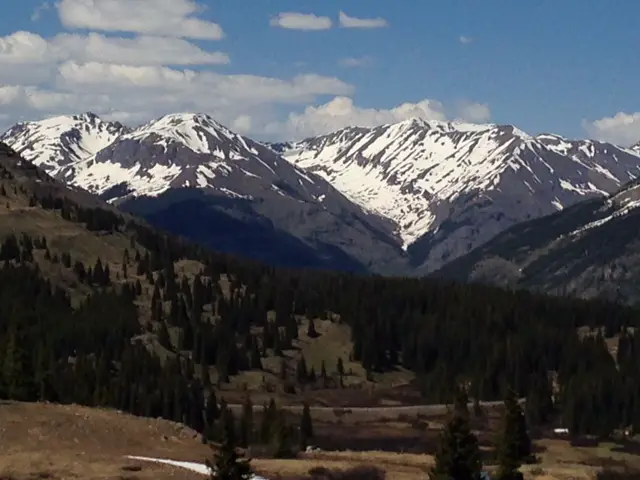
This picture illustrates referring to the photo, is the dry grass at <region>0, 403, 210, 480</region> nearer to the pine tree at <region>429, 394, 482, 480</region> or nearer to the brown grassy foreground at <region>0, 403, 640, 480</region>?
the brown grassy foreground at <region>0, 403, 640, 480</region>

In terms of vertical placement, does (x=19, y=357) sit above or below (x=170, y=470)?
above

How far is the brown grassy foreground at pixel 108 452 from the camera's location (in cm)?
6278

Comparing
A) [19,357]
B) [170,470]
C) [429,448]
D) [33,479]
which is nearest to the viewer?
[33,479]

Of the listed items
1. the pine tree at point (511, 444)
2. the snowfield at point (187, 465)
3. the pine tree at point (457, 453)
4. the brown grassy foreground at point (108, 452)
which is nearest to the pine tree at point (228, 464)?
the brown grassy foreground at point (108, 452)

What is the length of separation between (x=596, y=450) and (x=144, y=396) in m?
79.0

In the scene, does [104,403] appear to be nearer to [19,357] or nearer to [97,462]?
[19,357]

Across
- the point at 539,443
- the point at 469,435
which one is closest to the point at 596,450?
the point at 539,443

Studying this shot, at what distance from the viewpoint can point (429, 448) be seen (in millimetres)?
162625

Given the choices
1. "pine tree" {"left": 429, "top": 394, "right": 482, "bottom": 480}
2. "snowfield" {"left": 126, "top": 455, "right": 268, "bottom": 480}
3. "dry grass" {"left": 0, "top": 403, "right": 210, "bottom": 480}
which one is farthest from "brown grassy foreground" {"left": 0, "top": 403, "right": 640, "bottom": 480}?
"pine tree" {"left": 429, "top": 394, "right": 482, "bottom": 480}

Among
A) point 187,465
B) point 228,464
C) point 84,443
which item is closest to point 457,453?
point 187,465

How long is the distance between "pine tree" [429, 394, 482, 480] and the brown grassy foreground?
8.95 metres

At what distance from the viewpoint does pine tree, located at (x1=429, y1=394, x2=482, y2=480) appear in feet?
221

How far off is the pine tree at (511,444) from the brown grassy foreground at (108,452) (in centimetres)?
630

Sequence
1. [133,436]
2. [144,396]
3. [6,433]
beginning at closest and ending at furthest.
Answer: [6,433], [133,436], [144,396]
